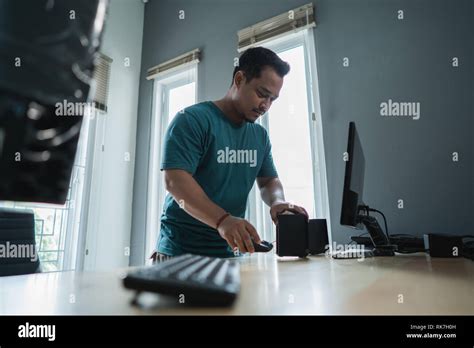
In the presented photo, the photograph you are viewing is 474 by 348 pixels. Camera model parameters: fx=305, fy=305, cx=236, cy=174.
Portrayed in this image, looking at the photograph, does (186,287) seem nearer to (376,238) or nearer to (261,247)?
(261,247)

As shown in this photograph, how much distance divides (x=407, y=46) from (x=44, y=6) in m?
1.79

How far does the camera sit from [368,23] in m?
1.84

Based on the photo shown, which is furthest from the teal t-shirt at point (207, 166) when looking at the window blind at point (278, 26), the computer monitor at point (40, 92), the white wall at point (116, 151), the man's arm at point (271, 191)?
the white wall at point (116, 151)

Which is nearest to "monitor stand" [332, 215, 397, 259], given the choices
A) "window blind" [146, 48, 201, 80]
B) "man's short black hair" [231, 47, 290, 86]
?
"man's short black hair" [231, 47, 290, 86]

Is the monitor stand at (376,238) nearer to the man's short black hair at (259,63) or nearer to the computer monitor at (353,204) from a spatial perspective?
the computer monitor at (353,204)

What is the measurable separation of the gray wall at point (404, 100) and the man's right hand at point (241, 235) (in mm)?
1221

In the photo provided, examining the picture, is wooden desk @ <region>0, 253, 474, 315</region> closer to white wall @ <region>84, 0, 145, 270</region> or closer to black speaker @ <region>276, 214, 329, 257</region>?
black speaker @ <region>276, 214, 329, 257</region>

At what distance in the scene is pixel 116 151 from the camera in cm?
295

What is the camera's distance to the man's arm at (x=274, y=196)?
3.50ft

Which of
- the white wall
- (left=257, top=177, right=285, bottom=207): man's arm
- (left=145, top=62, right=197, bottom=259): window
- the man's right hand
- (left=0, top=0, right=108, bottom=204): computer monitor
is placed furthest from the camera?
(left=145, top=62, right=197, bottom=259): window

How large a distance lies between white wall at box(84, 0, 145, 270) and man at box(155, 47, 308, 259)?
72.7 inches

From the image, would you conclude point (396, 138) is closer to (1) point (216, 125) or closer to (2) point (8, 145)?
(1) point (216, 125)

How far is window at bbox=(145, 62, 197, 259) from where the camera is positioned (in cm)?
285

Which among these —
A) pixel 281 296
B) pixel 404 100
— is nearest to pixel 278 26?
pixel 404 100
